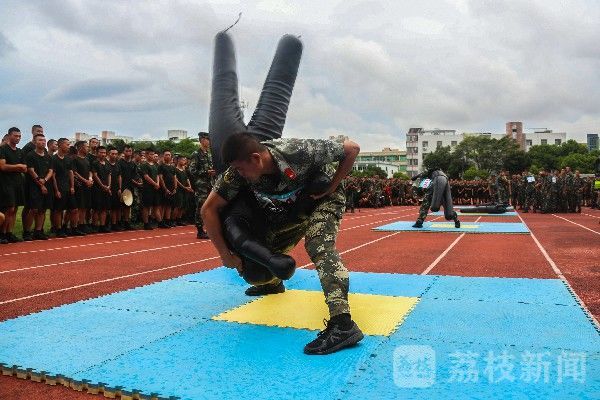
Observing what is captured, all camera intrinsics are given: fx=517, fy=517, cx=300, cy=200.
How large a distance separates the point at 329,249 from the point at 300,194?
16.4 inches

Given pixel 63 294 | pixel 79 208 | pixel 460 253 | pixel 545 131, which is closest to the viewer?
pixel 63 294

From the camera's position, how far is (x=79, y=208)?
1134cm

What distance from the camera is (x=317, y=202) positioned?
3459 millimetres

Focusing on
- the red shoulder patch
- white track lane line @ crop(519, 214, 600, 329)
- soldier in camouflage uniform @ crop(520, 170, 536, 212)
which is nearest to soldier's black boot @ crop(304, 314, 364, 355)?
A: the red shoulder patch

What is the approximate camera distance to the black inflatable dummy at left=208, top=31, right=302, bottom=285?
319 cm

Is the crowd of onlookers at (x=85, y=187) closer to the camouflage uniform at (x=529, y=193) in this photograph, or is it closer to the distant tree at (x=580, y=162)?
the camouflage uniform at (x=529, y=193)

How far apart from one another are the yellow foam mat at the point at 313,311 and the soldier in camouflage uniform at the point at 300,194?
0.47m

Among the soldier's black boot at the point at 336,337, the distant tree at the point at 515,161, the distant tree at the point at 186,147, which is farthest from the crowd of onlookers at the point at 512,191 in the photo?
the distant tree at the point at 186,147

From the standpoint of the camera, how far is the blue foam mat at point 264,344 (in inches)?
101

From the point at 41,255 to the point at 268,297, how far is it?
15.7 ft

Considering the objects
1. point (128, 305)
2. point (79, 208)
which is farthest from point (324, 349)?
point (79, 208)

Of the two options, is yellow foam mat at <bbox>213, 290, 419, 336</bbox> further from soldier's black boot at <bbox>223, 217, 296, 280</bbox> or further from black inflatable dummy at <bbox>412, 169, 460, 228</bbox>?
black inflatable dummy at <bbox>412, 169, 460, 228</bbox>

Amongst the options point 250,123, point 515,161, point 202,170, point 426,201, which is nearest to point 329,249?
point 250,123

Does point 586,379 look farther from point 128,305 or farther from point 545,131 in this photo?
point 545,131
